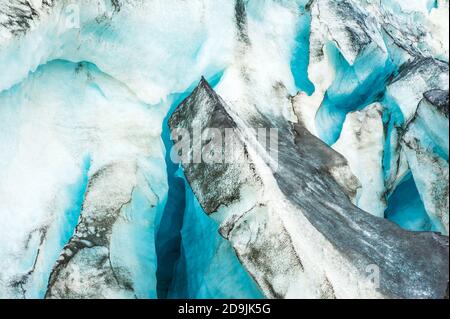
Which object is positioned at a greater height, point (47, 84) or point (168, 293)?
point (47, 84)

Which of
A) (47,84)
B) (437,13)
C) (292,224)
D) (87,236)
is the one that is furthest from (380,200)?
(437,13)

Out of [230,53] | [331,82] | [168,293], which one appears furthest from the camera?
[331,82]

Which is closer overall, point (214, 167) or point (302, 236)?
point (302, 236)

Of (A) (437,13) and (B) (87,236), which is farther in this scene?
(A) (437,13)

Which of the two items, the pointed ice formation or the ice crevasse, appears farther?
the ice crevasse

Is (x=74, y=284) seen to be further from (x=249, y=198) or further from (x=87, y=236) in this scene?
(x=249, y=198)

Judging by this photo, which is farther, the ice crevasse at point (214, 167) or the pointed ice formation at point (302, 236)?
the ice crevasse at point (214, 167)

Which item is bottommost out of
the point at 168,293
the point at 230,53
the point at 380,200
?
the point at 168,293

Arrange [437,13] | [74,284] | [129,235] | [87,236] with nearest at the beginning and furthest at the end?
[74,284] < [87,236] < [129,235] < [437,13]
